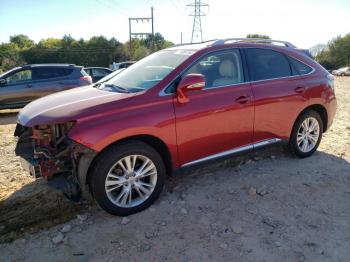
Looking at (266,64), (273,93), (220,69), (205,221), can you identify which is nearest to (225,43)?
(220,69)

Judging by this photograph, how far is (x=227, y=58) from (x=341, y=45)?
85.8 m

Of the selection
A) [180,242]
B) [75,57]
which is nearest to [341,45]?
[75,57]

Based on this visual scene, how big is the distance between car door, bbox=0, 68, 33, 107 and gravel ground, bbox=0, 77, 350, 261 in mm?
6169

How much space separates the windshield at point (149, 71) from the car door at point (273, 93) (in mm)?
1008

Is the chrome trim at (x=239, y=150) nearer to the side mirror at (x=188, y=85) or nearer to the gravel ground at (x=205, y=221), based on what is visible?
the gravel ground at (x=205, y=221)

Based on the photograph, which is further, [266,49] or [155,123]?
[266,49]

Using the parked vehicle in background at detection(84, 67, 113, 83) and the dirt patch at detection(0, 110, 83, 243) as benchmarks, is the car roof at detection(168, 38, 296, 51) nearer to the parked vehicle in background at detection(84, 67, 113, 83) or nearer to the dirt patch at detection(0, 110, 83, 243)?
the dirt patch at detection(0, 110, 83, 243)

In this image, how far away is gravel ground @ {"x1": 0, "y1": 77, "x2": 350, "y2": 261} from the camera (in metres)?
3.04

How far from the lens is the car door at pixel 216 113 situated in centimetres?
386

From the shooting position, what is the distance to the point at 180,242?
317 cm

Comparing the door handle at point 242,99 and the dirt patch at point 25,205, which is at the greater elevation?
the door handle at point 242,99

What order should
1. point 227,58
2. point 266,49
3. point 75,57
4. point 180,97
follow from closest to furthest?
point 180,97 → point 227,58 → point 266,49 → point 75,57

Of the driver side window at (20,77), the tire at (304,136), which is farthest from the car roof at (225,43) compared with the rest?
the driver side window at (20,77)

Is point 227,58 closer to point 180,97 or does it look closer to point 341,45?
point 180,97
